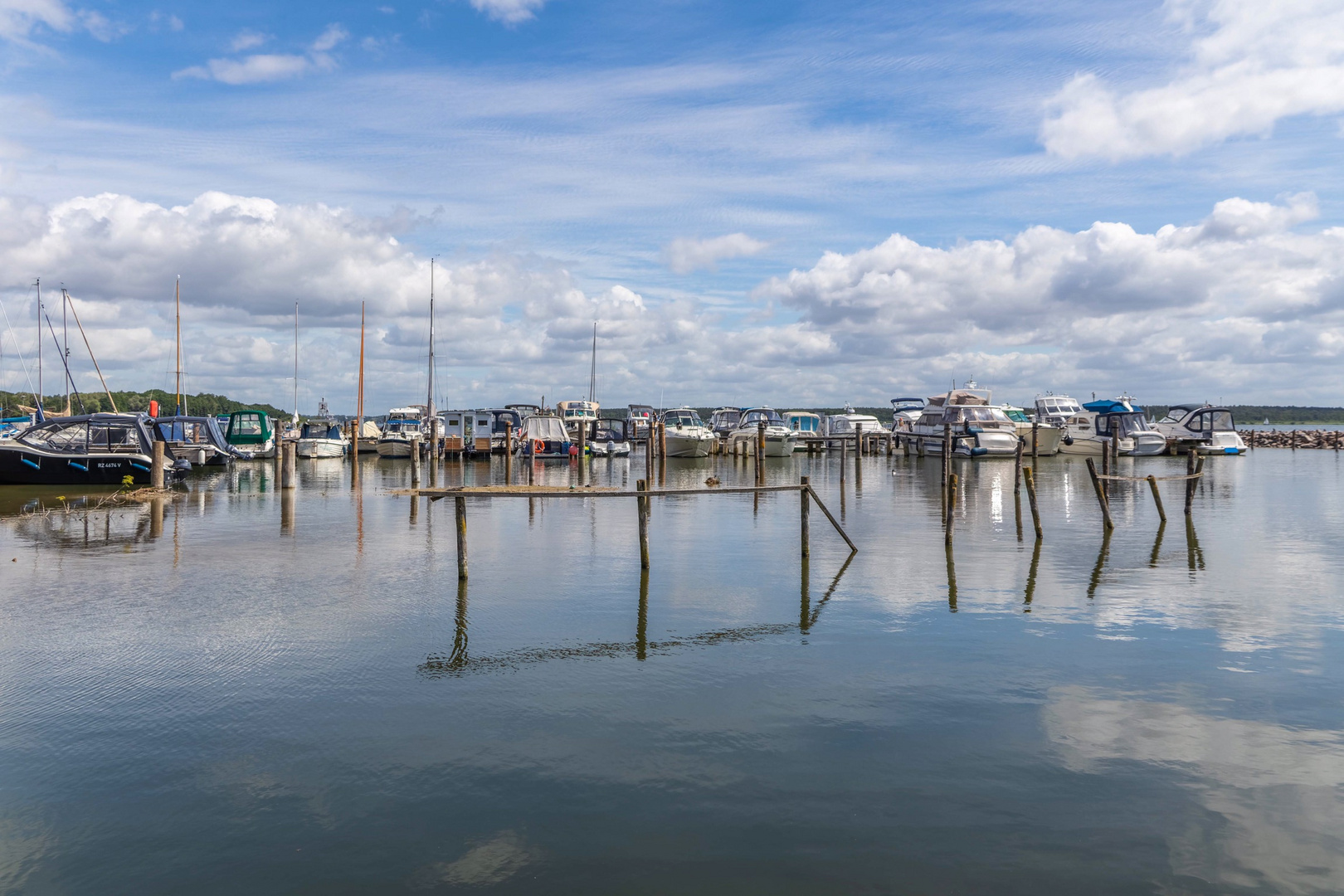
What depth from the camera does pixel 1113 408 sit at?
61500mm

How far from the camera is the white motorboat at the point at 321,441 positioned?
59469mm

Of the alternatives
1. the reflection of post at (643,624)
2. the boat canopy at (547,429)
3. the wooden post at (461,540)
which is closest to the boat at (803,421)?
the boat canopy at (547,429)

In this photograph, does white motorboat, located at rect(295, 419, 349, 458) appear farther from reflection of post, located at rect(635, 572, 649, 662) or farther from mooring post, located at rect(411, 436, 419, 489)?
reflection of post, located at rect(635, 572, 649, 662)

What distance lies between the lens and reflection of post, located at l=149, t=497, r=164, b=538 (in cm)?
2319

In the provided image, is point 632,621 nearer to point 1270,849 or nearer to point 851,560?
point 851,560

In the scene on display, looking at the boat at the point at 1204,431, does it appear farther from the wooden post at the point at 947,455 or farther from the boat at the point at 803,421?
the wooden post at the point at 947,455

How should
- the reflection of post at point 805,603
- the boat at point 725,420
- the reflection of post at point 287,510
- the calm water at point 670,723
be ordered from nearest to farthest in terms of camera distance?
the calm water at point 670,723 < the reflection of post at point 805,603 < the reflection of post at point 287,510 < the boat at point 725,420

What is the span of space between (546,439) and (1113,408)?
3691cm

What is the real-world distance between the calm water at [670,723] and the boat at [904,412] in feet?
168

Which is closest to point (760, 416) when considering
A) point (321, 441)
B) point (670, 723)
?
point (321, 441)

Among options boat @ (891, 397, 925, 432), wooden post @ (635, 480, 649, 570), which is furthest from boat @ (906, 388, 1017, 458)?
wooden post @ (635, 480, 649, 570)

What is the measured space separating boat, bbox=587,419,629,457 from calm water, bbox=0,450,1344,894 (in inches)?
1614

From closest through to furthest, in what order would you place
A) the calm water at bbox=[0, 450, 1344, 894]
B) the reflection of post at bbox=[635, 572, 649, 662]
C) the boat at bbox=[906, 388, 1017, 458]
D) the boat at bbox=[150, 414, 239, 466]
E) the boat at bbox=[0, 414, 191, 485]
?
the calm water at bbox=[0, 450, 1344, 894] → the reflection of post at bbox=[635, 572, 649, 662] → the boat at bbox=[0, 414, 191, 485] → the boat at bbox=[150, 414, 239, 466] → the boat at bbox=[906, 388, 1017, 458]

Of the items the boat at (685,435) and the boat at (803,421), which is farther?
the boat at (803,421)
